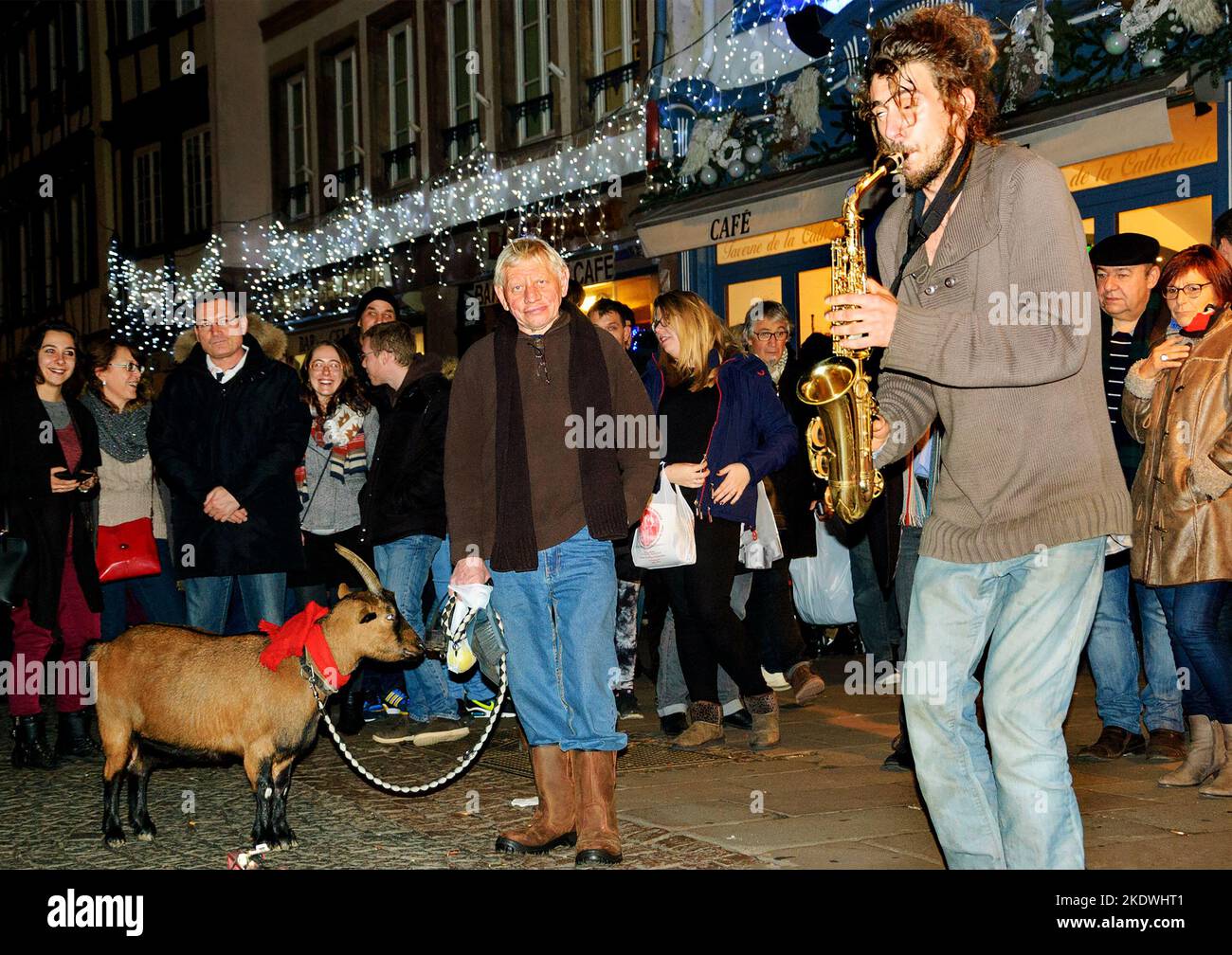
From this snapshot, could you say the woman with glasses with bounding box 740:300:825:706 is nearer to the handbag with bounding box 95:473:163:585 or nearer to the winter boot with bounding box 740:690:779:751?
the winter boot with bounding box 740:690:779:751

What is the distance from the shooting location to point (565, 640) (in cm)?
523

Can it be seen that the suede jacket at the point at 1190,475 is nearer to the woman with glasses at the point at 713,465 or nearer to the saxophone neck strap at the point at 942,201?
the woman with glasses at the point at 713,465

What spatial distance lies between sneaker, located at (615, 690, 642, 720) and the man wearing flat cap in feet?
8.67

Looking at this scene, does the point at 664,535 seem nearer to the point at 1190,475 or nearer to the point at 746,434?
the point at 746,434

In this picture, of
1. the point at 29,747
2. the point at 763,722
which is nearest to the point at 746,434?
the point at 763,722

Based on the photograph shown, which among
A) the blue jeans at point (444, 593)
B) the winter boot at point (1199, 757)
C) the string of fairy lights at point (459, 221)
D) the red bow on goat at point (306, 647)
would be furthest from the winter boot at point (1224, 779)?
the string of fairy lights at point (459, 221)

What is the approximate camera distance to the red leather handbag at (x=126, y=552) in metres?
8.04

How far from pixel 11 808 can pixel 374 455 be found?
8.41 feet

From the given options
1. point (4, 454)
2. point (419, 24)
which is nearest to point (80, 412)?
point (4, 454)

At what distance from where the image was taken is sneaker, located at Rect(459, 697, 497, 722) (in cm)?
817

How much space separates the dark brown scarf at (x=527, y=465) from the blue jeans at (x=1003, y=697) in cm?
169

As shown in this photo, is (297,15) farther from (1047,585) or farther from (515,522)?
(1047,585)

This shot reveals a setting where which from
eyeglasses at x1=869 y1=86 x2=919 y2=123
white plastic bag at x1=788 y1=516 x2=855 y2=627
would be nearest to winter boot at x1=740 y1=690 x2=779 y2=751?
white plastic bag at x1=788 y1=516 x2=855 y2=627

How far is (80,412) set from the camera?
7.92 meters
